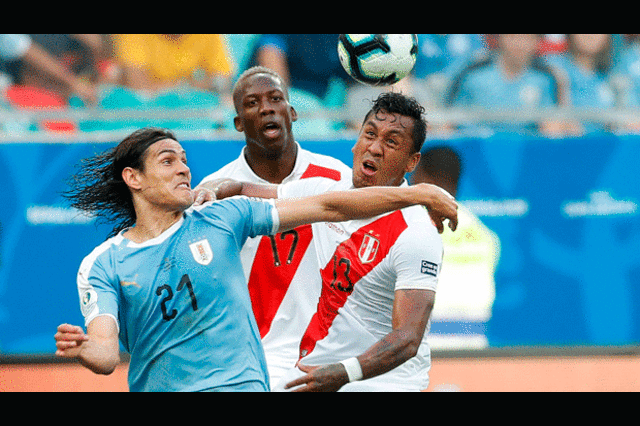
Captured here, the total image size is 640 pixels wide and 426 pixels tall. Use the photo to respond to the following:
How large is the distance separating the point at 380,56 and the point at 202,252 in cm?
227

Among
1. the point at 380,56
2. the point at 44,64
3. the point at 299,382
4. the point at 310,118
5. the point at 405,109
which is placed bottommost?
the point at 299,382

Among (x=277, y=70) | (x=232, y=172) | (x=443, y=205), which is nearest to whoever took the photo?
(x=443, y=205)

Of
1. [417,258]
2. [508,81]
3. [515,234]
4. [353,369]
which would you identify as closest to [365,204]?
[417,258]

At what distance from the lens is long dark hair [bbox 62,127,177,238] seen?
4656 mm

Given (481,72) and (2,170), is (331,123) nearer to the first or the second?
(481,72)

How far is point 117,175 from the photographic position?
4.77 metres

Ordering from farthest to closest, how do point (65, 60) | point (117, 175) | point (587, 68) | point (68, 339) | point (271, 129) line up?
1. point (587, 68)
2. point (65, 60)
3. point (271, 129)
4. point (117, 175)
5. point (68, 339)

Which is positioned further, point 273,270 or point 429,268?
point 273,270

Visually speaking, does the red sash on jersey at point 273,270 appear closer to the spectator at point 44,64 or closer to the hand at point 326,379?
the hand at point 326,379

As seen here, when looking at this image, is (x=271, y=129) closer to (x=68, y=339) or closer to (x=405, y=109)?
(x=405, y=109)

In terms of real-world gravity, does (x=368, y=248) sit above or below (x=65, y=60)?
below

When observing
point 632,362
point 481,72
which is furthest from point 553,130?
point 632,362

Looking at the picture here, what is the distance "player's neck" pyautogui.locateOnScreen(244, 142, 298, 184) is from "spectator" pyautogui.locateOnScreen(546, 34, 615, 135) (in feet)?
19.1

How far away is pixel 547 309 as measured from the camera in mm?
9156
